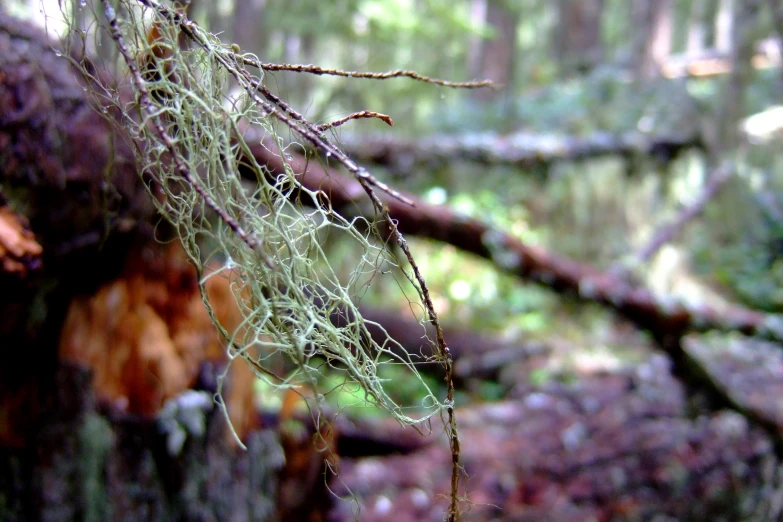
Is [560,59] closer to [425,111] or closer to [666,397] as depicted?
[425,111]

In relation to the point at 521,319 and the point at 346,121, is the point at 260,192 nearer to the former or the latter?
the point at 346,121

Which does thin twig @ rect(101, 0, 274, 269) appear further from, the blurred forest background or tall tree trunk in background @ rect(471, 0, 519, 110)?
tall tree trunk in background @ rect(471, 0, 519, 110)

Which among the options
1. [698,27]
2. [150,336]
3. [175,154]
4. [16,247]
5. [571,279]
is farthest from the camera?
[698,27]

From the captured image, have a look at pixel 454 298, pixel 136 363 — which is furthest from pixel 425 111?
pixel 136 363

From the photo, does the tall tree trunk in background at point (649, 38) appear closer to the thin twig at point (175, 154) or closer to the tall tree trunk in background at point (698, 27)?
the tall tree trunk in background at point (698, 27)

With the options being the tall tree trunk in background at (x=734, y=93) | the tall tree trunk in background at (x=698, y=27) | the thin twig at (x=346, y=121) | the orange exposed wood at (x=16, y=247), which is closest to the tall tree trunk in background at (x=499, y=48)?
the tall tree trunk in background at (x=734, y=93)

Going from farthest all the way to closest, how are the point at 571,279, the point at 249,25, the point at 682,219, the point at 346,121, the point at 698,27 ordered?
1. the point at 698,27
2. the point at 249,25
3. the point at 682,219
4. the point at 571,279
5. the point at 346,121

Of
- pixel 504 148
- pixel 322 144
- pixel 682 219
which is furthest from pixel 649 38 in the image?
pixel 322 144

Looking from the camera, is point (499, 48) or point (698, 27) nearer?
point (499, 48)
